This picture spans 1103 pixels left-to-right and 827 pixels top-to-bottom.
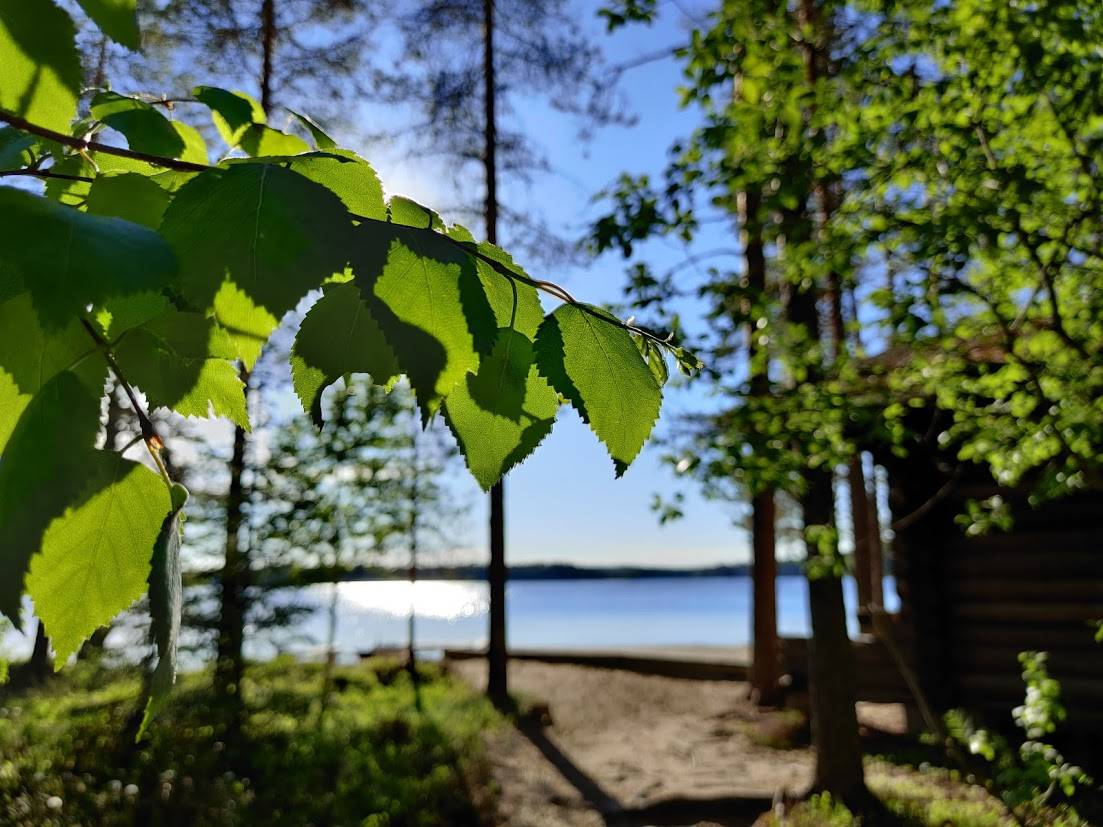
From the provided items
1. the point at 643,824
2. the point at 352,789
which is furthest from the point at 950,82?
the point at 352,789

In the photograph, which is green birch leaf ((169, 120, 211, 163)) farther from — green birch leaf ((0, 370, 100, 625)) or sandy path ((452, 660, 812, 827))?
sandy path ((452, 660, 812, 827))

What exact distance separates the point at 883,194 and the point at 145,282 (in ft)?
19.4

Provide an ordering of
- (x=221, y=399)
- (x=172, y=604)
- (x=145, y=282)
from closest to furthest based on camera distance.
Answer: (x=145, y=282) < (x=172, y=604) < (x=221, y=399)

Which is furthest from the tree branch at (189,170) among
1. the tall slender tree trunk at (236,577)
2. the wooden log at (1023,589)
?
the tall slender tree trunk at (236,577)

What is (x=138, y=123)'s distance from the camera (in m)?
0.70

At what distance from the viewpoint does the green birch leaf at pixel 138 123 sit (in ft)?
2.26

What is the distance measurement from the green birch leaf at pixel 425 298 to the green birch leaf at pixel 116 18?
26 cm

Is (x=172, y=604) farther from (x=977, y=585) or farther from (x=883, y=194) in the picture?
(x=977, y=585)

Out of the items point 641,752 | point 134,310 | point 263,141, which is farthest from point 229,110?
point 641,752

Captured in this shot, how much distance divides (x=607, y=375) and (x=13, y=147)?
0.42 m

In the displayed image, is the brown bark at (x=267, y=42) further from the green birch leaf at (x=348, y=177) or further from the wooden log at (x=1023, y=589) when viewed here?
the green birch leaf at (x=348, y=177)

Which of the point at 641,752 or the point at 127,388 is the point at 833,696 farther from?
the point at 127,388

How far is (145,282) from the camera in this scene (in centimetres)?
36

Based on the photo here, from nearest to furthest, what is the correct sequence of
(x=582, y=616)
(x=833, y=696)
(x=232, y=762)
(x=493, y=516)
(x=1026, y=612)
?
(x=833, y=696), (x=1026, y=612), (x=232, y=762), (x=493, y=516), (x=582, y=616)
